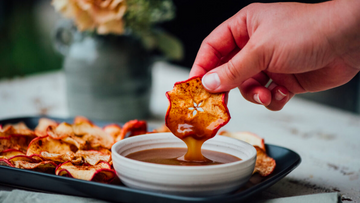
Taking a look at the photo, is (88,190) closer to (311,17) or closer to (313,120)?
(311,17)


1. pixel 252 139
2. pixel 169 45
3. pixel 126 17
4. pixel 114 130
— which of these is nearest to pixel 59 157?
pixel 114 130

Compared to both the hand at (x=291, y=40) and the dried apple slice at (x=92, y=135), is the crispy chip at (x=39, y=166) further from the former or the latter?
the hand at (x=291, y=40)

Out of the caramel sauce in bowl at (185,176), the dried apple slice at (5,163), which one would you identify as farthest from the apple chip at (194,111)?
the dried apple slice at (5,163)

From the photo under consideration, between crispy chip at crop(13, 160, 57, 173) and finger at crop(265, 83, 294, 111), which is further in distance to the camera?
finger at crop(265, 83, 294, 111)

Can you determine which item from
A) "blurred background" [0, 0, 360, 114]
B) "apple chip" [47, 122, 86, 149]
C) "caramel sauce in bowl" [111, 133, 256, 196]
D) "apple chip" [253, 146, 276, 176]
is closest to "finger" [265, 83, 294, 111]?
"apple chip" [253, 146, 276, 176]

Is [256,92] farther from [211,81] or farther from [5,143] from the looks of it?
[5,143]

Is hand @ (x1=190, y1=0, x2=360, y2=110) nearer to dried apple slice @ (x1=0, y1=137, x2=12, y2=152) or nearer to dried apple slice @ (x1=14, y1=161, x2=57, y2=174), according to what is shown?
dried apple slice @ (x1=14, y1=161, x2=57, y2=174)
